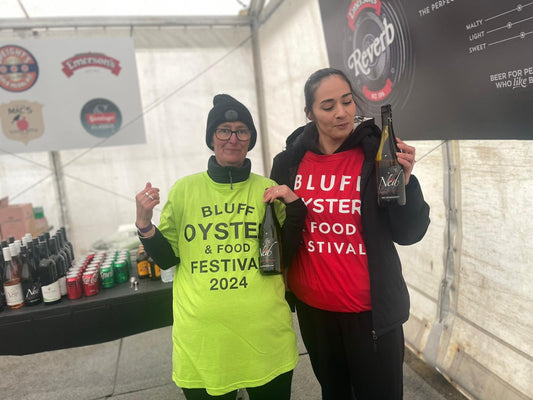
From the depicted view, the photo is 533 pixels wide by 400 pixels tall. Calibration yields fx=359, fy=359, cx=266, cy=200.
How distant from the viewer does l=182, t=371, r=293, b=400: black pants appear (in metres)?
1.18

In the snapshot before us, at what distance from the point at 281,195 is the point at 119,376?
205 centimetres

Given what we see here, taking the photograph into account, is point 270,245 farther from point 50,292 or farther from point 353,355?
point 50,292

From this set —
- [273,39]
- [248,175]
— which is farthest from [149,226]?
[273,39]

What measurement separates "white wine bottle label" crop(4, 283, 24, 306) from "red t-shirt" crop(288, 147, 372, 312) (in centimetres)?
132

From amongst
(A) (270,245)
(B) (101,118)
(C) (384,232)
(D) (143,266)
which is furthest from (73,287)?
(B) (101,118)

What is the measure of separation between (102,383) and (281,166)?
204 cm

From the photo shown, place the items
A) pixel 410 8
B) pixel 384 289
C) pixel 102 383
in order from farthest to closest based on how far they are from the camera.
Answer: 1. pixel 102 383
2. pixel 410 8
3. pixel 384 289

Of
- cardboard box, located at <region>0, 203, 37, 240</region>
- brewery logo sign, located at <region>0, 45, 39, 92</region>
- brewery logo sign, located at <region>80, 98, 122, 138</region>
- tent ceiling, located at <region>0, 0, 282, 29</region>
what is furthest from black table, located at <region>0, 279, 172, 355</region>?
tent ceiling, located at <region>0, 0, 282, 29</region>

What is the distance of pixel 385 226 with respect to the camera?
1.14 metres

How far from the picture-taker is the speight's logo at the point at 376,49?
1823mm

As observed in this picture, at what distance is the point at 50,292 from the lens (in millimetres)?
1640

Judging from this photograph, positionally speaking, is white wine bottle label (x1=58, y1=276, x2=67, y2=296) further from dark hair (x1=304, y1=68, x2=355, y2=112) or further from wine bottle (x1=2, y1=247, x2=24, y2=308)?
dark hair (x1=304, y1=68, x2=355, y2=112)

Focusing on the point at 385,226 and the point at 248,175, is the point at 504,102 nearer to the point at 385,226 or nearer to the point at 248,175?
the point at 385,226

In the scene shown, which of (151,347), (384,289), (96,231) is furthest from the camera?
(96,231)
